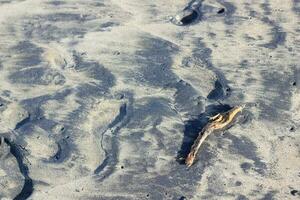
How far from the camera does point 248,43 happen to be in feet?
21.0

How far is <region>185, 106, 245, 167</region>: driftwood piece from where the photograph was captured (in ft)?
16.3

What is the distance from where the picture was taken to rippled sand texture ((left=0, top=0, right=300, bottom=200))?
15.7 feet

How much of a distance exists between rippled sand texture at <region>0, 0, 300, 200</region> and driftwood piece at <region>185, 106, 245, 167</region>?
0.06m

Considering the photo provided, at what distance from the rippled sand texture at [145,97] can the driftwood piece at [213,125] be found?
0.21ft

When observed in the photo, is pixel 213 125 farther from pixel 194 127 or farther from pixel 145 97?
pixel 145 97

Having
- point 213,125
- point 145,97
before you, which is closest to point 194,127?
point 213,125

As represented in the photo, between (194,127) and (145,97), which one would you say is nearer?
(194,127)

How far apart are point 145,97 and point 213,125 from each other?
0.80 meters

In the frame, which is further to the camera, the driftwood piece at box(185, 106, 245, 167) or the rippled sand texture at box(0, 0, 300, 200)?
the driftwood piece at box(185, 106, 245, 167)

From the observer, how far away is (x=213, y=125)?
521cm

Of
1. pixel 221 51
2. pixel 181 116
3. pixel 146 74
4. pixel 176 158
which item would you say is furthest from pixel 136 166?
pixel 221 51

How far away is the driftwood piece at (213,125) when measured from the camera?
4.96m

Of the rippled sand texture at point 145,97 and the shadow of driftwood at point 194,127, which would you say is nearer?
the rippled sand texture at point 145,97

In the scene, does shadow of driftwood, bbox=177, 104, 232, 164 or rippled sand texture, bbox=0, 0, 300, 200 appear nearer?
rippled sand texture, bbox=0, 0, 300, 200
